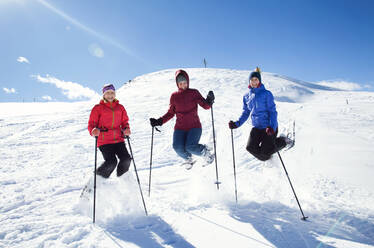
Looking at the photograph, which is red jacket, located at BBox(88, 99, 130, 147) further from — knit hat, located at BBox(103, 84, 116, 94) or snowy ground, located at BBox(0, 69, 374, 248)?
snowy ground, located at BBox(0, 69, 374, 248)

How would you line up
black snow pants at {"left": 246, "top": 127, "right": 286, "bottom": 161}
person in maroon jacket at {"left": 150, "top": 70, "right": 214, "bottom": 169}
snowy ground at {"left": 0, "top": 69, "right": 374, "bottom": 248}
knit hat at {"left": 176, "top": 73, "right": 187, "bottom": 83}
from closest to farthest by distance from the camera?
snowy ground at {"left": 0, "top": 69, "right": 374, "bottom": 248}
black snow pants at {"left": 246, "top": 127, "right": 286, "bottom": 161}
person in maroon jacket at {"left": 150, "top": 70, "right": 214, "bottom": 169}
knit hat at {"left": 176, "top": 73, "right": 187, "bottom": 83}

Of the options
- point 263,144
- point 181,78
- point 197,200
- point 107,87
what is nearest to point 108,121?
point 107,87

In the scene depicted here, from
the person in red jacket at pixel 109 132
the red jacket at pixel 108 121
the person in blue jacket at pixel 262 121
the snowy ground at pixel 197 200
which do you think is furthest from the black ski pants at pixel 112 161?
the person in blue jacket at pixel 262 121

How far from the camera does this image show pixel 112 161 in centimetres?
395

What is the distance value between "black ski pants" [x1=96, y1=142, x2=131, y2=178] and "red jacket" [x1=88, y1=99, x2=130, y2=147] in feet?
0.35

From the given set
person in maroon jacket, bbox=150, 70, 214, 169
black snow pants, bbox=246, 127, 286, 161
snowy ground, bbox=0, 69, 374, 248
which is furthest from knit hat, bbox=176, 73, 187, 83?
snowy ground, bbox=0, 69, 374, 248

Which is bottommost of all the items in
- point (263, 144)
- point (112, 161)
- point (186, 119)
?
point (112, 161)

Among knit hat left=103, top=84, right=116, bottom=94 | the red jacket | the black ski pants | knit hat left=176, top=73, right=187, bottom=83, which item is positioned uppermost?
knit hat left=176, top=73, right=187, bottom=83

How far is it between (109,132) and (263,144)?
9.54 ft

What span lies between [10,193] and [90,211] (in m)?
1.99

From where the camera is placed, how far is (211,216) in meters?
3.49

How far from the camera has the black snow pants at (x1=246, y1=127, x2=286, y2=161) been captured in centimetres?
432

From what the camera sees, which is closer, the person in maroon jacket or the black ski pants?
the black ski pants

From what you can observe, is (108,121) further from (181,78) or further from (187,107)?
(181,78)
